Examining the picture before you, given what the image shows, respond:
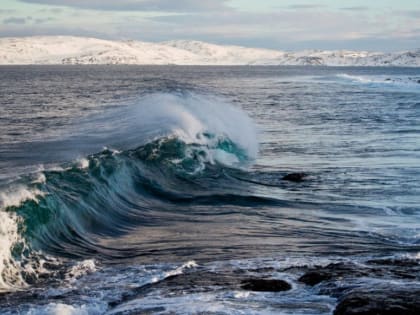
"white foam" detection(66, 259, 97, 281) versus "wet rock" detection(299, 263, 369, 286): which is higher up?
"wet rock" detection(299, 263, 369, 286)

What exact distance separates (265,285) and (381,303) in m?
1.81

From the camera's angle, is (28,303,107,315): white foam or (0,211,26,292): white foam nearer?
(28,303,107,315): white foam

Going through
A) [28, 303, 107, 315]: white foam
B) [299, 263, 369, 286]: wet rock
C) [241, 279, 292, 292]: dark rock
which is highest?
[28, 303, 107, 315]: white foam

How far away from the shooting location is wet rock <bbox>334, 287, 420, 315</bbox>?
787 centimetres

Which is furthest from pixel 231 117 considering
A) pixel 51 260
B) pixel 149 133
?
pixel 51 260

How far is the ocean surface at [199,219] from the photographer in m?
9.23

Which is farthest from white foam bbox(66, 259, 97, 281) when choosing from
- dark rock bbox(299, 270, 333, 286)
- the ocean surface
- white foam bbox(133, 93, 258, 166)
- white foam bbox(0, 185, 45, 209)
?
white foam bbox(133, 93, 258, 166)

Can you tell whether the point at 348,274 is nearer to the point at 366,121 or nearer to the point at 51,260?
the point at 51,260

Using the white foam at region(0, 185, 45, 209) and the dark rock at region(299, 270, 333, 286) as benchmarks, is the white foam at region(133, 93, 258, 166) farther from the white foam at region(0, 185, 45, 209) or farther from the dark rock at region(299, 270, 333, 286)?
the dark rock at region(299, 270, 333, 286)

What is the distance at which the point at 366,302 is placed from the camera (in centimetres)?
820

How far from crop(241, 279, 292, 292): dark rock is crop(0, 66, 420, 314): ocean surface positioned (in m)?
0.07

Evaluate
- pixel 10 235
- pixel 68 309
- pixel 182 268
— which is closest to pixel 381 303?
pixel 182 268

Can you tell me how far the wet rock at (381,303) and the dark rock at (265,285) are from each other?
3.19 feet

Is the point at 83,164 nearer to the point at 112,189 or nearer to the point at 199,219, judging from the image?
the point at 112,189
